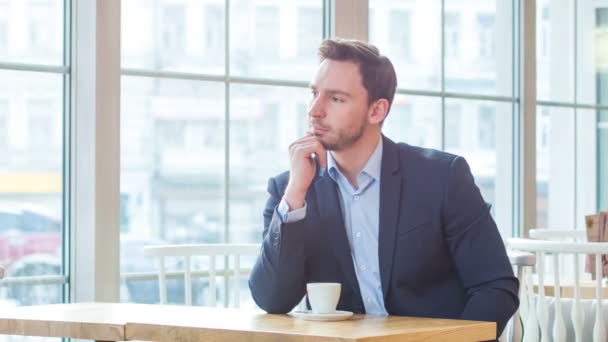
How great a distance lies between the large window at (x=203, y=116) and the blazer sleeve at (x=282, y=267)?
1325 mm

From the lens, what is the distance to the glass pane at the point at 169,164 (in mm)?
3514

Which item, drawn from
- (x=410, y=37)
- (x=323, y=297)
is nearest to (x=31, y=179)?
(x=323, y=297)

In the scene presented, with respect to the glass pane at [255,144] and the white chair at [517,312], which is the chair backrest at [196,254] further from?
the white chair at [517,312]

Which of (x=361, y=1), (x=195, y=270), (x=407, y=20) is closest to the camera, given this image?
(x=195, y=270)

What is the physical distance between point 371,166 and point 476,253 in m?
0.31

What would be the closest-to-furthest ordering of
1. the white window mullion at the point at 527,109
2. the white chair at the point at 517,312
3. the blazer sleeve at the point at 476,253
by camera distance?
1. the blazer sleeve at the point at 476,253
2. the white chair at the point at 517,312
3. the white window mullion at the point at 527,109

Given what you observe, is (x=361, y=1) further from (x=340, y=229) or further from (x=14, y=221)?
(x=340, y=229)

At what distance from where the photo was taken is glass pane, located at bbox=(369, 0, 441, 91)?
4.34m

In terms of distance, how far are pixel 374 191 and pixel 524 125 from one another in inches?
104

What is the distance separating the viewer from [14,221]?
10.8 ft

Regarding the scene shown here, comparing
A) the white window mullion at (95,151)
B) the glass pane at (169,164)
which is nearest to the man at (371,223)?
the white window mullion at (95,151)

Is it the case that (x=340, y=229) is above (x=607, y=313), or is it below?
above

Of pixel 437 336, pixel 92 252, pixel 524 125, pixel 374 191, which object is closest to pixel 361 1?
pixel 524 125

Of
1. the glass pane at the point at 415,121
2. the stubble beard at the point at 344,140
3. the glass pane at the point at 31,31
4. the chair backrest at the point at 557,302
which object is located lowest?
the chair backrest at the point at 557,302
